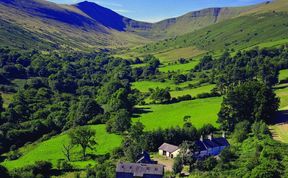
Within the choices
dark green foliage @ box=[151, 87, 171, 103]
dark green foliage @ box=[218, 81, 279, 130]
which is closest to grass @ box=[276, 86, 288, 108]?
dark green foliage @ box=[218, 81, 279, 130]

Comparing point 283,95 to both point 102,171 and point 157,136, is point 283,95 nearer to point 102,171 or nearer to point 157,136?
point 157,136

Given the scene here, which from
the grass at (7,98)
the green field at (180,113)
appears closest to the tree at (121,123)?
the green field at (180,113)

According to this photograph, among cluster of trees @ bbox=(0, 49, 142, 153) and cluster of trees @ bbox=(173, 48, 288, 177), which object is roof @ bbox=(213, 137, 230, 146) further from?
cluster of trees @ bbox=(0, 49, 142, 153)

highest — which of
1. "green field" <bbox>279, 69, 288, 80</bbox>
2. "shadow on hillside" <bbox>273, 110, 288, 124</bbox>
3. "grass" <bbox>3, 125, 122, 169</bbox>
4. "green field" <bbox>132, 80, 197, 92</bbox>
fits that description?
"green field" <bbox>279, 69, 288, 80</bbox>

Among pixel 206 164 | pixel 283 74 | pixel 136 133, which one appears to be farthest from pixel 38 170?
pixel 283 74

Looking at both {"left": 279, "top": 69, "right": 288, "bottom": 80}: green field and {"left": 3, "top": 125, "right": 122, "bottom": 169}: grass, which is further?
{"left": 279, "top": 69, "right": 288, "bottom": 80}: green field

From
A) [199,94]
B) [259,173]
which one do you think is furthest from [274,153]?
[199,94]
